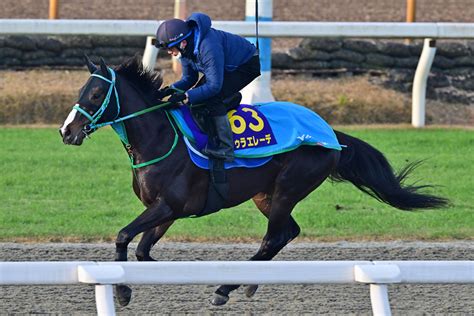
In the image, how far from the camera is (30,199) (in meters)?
9.88

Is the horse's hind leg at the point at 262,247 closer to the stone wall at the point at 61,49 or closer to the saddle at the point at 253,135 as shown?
the saddle at the point at 253,135

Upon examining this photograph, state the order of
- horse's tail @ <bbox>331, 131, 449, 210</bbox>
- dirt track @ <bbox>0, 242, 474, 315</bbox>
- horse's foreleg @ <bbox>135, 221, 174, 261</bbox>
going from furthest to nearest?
horse's tail @ <bbox>331, 131, 449, 210</bbox>, horse's foreleg @ <bbox>135, 221, 174, 261</bbox>, dirt track @ <bbox>0, 242, 474, 315</bbox>

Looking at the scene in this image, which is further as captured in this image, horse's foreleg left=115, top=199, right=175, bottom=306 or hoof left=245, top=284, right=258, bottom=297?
hoof left=245, top=284, right=258, bottom=297

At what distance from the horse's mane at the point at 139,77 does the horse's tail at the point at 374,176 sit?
1.31 meters

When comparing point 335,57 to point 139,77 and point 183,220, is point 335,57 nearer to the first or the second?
point 183,220

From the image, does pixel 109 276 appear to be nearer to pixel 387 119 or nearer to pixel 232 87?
pixel 232 87

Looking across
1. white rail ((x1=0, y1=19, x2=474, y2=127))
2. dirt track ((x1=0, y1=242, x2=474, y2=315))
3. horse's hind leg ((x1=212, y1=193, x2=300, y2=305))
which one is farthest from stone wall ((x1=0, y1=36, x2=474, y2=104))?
horse's hind leg ((x1=212, y1=193, x2=300, y2=305))

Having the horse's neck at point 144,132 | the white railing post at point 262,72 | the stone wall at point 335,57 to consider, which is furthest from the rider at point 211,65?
the stone wall at point 335,57

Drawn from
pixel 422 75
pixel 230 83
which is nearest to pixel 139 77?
pixel 230 83

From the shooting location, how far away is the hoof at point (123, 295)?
6.32m

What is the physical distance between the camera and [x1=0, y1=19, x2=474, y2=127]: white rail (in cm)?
1125

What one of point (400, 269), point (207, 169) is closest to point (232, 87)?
point (207, 169)

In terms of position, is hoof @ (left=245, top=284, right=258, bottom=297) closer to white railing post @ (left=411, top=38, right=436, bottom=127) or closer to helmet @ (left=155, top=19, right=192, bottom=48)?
helmet @ (left=155, top=19, right=192, bottom=48)

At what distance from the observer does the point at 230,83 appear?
22.8 ft
